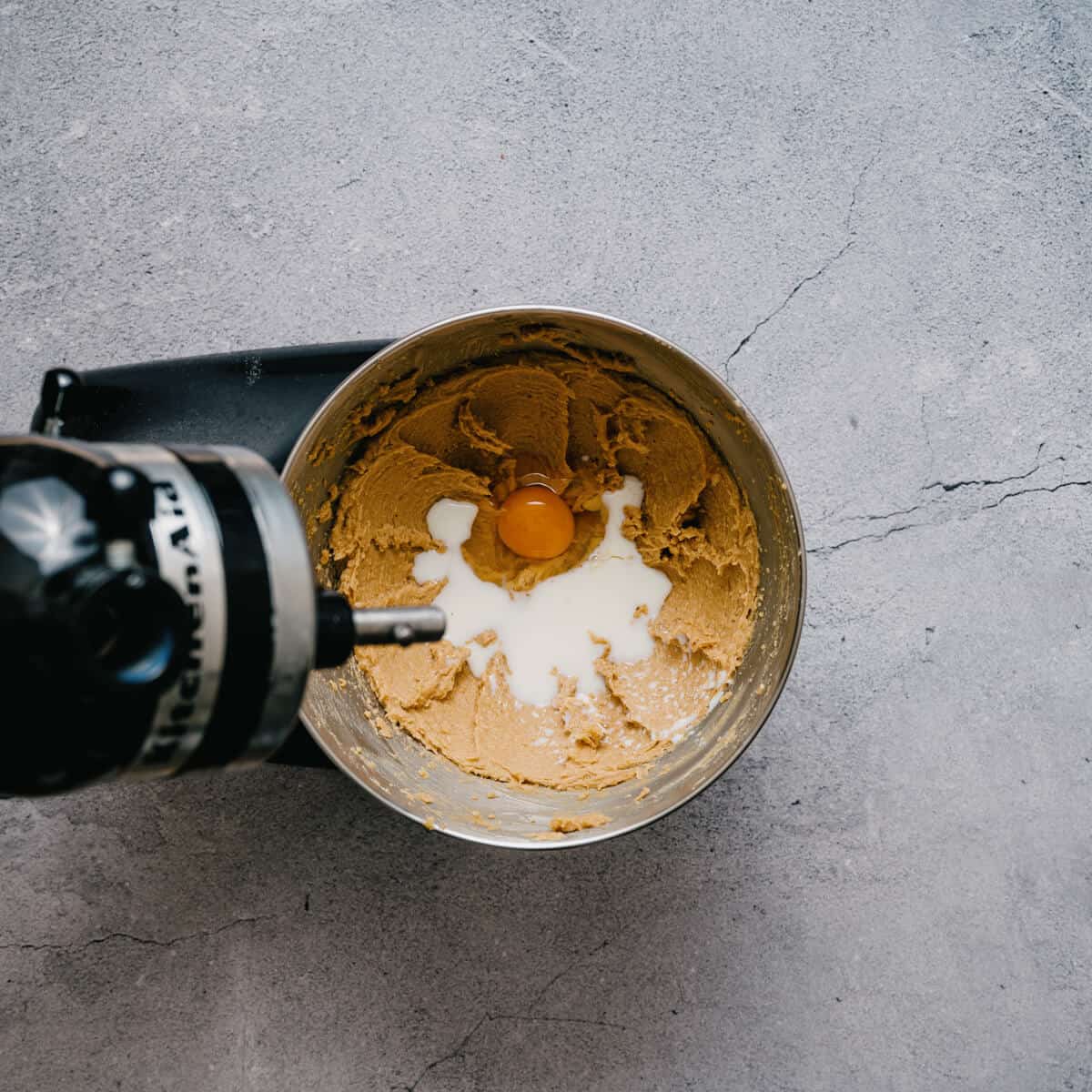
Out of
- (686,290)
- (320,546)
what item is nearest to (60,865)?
(320,546)

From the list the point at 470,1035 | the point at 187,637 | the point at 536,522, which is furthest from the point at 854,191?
the point at 470,1035

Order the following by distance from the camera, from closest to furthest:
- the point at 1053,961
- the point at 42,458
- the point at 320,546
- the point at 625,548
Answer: the point at 42,458, the point at 320,546, the point at 625,548, the point at 1053,961

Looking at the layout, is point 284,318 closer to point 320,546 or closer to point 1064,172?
point 320,546

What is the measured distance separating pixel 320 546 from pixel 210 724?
1.54 ft

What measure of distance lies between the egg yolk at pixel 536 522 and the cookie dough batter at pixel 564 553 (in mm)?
17

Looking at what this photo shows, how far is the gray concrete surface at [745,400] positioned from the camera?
Result: 1.47 metres

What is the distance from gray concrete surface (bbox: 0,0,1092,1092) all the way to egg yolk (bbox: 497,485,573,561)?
33cm

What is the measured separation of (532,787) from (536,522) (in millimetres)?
367

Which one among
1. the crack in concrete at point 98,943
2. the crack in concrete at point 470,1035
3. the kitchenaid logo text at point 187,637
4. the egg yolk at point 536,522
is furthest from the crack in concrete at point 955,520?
the crack in concrete at point 98,943

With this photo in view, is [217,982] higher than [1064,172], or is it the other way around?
[1064,172]

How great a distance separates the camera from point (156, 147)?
60.6 inches

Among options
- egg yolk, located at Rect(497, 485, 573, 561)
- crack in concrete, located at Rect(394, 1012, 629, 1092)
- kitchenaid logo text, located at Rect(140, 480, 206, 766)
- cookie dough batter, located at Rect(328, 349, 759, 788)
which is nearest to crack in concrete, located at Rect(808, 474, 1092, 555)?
cookie dough batter, located at Rect(328, 349, 759, 788)

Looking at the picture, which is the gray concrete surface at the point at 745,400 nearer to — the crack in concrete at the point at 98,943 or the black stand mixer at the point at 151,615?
the crack in concrete at the point at 98,943

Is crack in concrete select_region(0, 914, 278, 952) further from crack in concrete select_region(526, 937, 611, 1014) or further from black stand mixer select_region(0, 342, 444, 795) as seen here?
black stand mixer select_region(0, 342, 444, 795)
